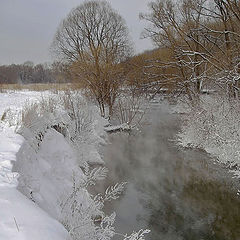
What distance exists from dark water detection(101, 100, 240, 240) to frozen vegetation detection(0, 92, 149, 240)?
73 cm

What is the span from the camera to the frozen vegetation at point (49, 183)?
8.82 feet

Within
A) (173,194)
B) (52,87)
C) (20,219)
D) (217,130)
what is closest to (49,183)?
(20,219)

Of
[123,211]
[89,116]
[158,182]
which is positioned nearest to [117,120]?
[89,116]

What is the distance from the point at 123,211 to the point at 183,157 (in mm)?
4507

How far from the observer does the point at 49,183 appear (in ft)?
17.4

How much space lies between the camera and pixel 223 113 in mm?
11102

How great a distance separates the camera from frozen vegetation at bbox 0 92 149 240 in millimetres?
2689

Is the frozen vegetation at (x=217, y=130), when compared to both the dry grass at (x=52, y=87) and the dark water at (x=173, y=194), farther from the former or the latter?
the dry grass at (x=52, y=87)

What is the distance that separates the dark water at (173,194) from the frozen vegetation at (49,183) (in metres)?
0.73

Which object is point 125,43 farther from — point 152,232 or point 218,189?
point 152,232

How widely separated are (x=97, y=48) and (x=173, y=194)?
13073 mm

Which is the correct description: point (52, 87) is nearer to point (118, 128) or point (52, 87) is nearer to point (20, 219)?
point (118, 128)

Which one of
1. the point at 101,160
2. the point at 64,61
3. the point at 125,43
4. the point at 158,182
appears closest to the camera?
the point at 158,182

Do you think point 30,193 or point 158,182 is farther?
Answer: point 158,182
